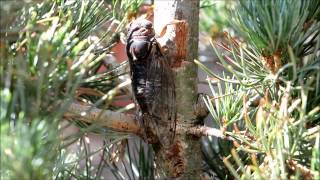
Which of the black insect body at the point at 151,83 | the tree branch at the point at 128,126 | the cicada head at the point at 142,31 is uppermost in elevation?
the cicada head at the point at 142,31

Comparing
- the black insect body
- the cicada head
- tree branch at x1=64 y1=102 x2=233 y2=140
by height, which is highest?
the cicada head

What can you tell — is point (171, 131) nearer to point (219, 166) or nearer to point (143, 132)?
point (143, 132)

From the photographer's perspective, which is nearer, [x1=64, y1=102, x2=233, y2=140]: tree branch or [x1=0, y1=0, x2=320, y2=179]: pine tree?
[x1=0, y1=0, x2=320, y2=179]: pine tree

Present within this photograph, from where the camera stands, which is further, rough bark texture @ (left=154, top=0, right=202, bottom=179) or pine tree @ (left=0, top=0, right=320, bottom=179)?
rough bark texture @ (left=154, top=0, right=202, bottom=179)

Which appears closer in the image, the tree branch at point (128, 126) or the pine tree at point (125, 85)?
the pine tree at point (125, 85)

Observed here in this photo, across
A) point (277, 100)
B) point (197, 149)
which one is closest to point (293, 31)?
point (277, 100)

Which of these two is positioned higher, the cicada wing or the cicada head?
the cicada head
